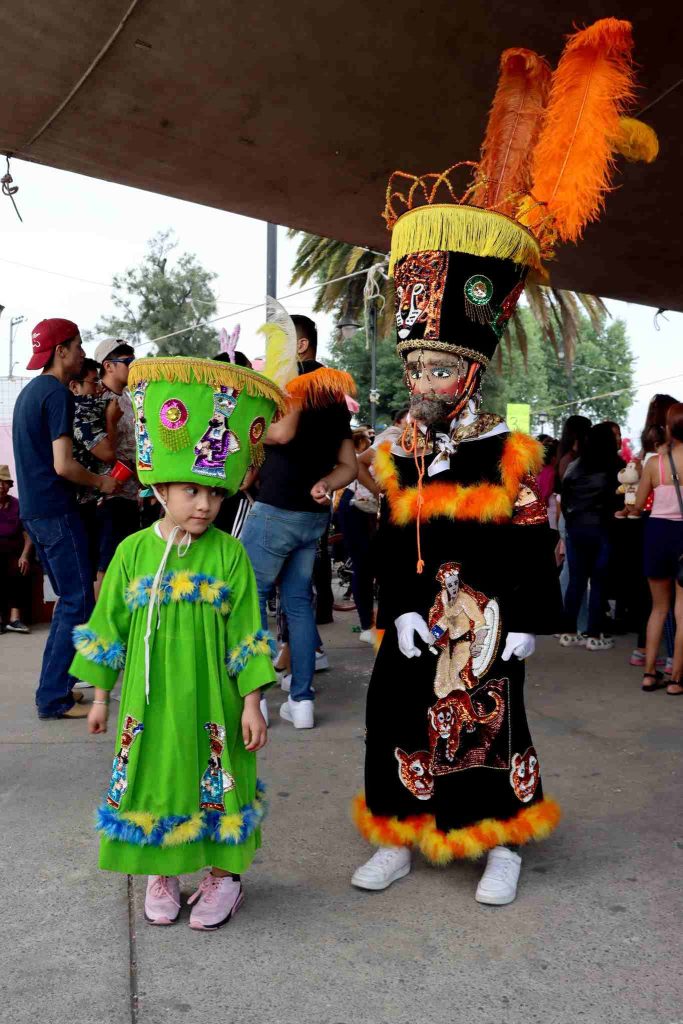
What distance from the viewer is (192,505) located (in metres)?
2.65

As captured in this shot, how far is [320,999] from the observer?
2334mm

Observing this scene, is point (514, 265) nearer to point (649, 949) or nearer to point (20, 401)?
point (649, 949)

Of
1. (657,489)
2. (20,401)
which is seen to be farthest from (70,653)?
(657,489)

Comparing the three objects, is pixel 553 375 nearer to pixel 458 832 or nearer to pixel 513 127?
pixel 513 127

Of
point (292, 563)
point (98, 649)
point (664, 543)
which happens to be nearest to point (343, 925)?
point (98, 649)

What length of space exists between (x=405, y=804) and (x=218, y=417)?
1.47 metres

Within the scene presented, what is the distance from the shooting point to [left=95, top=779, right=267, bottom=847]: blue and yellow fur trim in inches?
101

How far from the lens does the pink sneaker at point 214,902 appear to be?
2.68m

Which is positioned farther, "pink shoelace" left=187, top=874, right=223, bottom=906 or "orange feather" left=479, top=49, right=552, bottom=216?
"orange feather" left=479, top=49, right=552, bottom=216

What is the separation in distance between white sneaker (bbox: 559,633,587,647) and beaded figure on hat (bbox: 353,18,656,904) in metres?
4.29

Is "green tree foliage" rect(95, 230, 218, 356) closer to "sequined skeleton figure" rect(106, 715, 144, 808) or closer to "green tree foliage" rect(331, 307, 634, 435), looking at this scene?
"green tree foliage" rect(331, 307, 634, 435)

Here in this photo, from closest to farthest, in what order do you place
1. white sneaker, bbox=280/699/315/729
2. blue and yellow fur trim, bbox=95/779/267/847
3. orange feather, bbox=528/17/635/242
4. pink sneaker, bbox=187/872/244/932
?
blue and yellow fur trim, bbox=95/779/267/847, pink sneaker, bbox=187/872/244/932, orange feather, bbox=528/17/635/242, white sneaker, bbox=280/699/315/729

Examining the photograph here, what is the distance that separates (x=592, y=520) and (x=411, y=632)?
437 cm

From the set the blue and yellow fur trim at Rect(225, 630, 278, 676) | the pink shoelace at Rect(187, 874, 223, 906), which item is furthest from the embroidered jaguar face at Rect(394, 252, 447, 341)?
the pink shoelace at Rect(187, 874, 223, 906)
